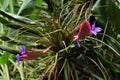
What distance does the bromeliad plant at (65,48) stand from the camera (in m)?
0.86

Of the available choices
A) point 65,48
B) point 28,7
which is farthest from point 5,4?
point 65,48

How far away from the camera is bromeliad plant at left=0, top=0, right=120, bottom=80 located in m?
0.86

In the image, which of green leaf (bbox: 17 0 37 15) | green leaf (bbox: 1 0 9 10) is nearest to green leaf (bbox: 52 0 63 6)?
green leaf (bbox: 17 0 37 15)

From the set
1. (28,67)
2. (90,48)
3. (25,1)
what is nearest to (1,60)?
(28,67)

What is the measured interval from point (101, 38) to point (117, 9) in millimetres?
100

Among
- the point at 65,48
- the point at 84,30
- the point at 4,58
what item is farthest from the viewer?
the point at 4,58

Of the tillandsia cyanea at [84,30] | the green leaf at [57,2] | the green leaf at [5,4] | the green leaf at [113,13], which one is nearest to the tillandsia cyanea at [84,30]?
the tillandsia cyanea at [84,30]

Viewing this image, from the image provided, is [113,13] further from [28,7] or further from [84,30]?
[28,7]

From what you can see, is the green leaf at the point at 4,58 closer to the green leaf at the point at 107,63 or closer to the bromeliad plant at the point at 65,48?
the bromeliad plant at the point at 65,48

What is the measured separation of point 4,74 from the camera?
1.08 m

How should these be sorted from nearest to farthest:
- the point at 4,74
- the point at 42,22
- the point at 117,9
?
the point at 117,9 → the point at 42,22 → the point at 4,74

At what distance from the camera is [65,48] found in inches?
33.4

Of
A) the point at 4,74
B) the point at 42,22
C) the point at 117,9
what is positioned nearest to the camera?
the point at 117,9

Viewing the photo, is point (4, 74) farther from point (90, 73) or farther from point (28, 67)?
Answer: point (90, 73)
